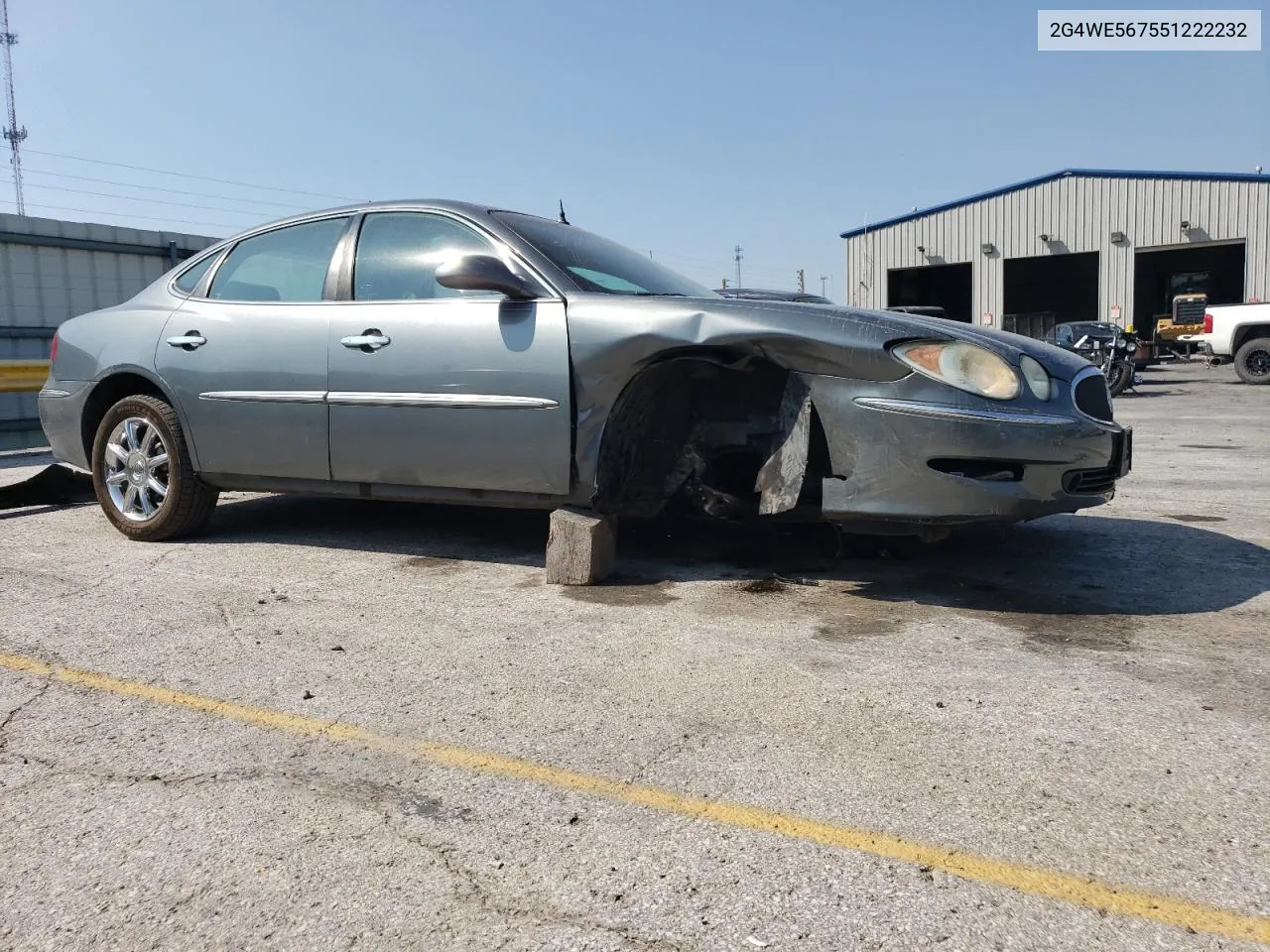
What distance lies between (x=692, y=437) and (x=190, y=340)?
254 centimetres

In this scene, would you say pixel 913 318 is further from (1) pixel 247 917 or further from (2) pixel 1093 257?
(2) pixel 1093 257

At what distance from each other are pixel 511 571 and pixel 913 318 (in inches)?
76.7

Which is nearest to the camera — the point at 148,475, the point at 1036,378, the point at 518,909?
the point at 518,909

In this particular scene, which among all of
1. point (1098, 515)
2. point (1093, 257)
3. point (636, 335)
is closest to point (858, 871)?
point (636, 335)

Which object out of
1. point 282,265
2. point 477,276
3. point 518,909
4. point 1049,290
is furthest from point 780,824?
point 1049,290

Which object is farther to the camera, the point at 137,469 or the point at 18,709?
the point at 137,469

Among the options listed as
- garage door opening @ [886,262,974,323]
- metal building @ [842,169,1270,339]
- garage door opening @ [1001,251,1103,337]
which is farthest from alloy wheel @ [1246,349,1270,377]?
garage door opening @ [886,262,974,323]

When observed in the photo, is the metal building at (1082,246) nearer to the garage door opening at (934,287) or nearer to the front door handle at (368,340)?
the garage door opening at (934,287)

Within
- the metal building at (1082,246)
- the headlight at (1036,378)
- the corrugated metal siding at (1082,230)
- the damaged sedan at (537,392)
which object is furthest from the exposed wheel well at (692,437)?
the corrugated metal siding at (1082,230)

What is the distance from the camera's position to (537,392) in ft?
13.3

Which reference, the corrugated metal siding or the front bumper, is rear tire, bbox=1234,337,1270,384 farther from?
the front bumper

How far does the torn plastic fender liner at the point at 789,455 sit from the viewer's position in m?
3.79

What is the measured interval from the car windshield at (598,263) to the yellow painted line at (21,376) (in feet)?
25.6

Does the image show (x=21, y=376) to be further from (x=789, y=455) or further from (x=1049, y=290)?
(x=1049, y=290)
